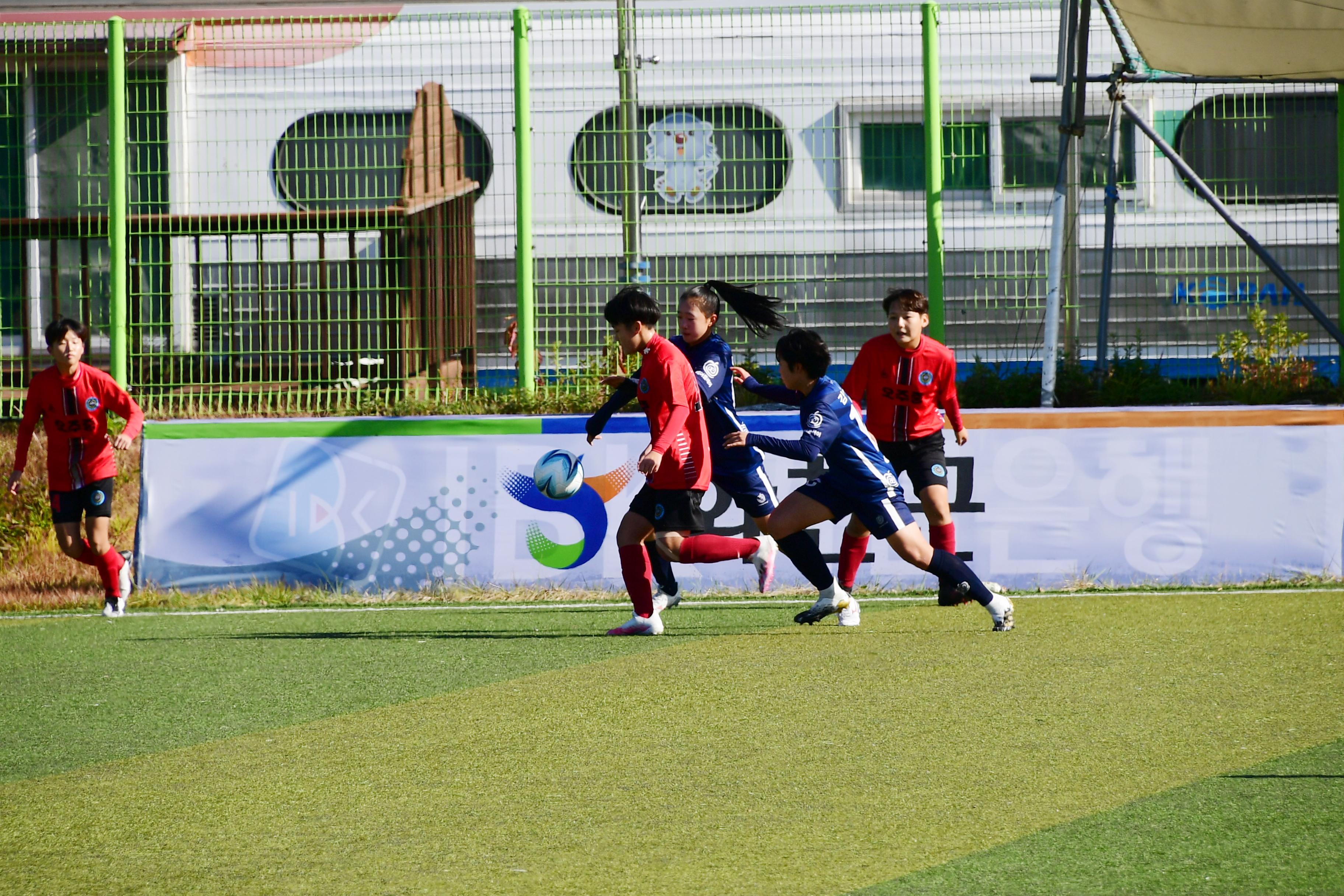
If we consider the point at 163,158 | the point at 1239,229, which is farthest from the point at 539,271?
the point at 1239,229

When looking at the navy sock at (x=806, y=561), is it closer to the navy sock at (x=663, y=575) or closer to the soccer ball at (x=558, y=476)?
the navy sock at (x=663, y=575)

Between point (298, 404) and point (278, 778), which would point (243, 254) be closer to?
point (298, 404)

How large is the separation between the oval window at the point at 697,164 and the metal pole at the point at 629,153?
3 centimetres

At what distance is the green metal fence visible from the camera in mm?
10484

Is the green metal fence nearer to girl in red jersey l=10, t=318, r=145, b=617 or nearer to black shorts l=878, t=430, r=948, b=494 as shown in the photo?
girl in red jersey l=10, t=318, r=145, b=617

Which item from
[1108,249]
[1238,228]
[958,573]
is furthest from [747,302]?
[1238,228]

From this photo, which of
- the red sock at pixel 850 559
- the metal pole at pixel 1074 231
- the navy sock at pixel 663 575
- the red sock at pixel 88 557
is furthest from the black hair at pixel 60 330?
the metal pole at pixel 1074 231

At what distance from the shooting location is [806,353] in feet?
25.6

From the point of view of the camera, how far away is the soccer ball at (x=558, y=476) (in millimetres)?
8617

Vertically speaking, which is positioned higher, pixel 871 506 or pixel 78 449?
pixel 78 449

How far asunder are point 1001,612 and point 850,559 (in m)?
1.26

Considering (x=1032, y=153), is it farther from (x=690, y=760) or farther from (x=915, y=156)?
(x=690, y=760)

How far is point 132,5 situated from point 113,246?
3.09 meters

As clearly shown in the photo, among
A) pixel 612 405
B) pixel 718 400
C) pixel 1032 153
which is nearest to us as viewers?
pixel 612 405
